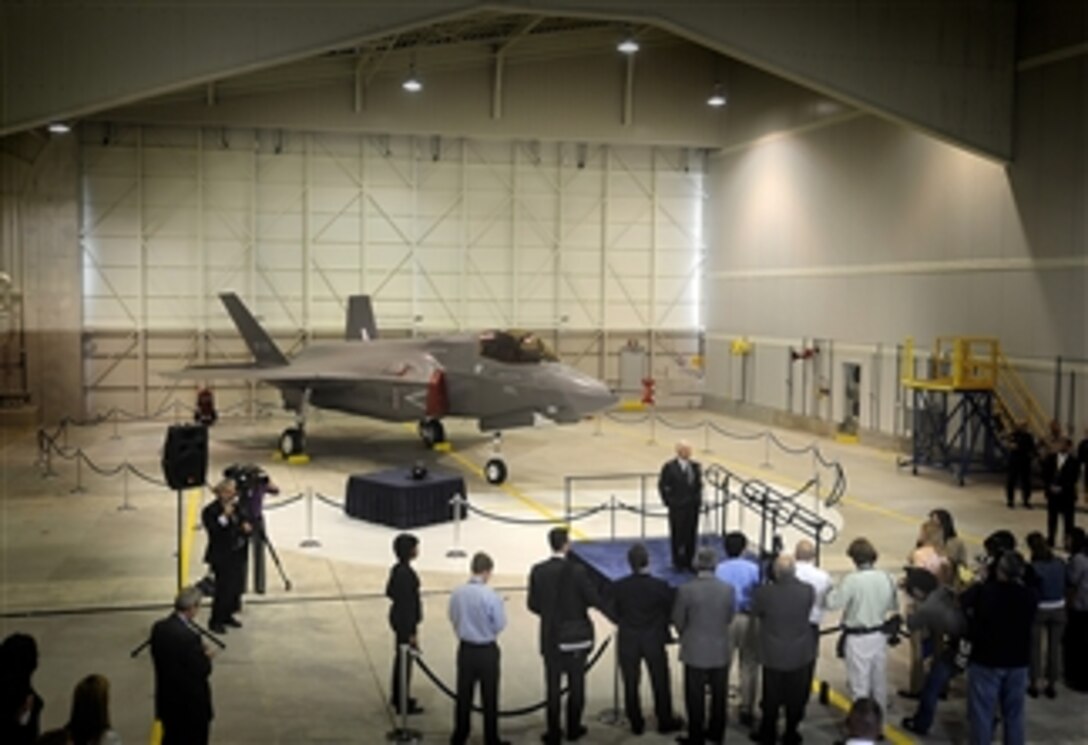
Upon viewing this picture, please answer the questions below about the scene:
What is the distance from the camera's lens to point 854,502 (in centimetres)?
1952

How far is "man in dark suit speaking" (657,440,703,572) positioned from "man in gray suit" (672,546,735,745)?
3598 millimetres

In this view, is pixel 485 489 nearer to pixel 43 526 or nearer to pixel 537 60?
pixel 43 526

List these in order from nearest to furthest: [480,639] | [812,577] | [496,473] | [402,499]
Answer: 1. [480,639]
2. [812,577]
3. [402,499]
4. [496,473]

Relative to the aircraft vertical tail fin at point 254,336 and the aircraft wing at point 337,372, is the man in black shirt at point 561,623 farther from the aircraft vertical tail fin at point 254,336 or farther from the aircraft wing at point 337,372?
the aircraft vertical tail fin at point 254,336

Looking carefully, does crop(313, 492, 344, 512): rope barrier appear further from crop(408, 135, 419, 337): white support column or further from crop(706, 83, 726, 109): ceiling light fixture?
crop(706, 83, 726, 109): ceiling light fixture

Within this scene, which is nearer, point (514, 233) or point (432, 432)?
point (432, 432)

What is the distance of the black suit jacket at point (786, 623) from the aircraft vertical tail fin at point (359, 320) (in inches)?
835

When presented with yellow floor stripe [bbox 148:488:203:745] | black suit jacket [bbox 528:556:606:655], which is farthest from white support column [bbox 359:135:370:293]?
black suit jacket [bbox 528:556:606:655]

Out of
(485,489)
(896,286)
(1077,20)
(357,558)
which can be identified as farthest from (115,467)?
(1077,20)

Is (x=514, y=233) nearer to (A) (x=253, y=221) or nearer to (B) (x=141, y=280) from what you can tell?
(A) (x=253, y=221)

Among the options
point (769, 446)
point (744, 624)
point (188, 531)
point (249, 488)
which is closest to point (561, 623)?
point (744, 624)

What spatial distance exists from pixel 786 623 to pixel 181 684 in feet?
15.2

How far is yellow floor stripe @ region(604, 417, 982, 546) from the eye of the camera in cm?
1764

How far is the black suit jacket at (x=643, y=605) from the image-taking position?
8.65m
